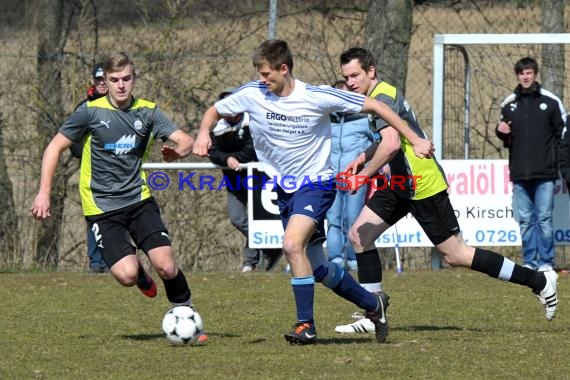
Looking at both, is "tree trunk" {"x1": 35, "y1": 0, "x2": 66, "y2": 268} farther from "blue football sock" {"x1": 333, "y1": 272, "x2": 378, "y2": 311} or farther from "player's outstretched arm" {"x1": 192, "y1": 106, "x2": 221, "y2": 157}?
"blue football sock" {"x1": 333, "y1": 272, "x2": 378, "y2": 311}

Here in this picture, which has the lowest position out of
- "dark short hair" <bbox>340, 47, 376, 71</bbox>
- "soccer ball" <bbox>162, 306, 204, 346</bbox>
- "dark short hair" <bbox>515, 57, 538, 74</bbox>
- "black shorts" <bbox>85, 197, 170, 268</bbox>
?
"soccer ball" <bbox>162, 306, 204, 346</bbox>

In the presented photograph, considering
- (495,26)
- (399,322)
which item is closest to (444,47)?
(495,26)

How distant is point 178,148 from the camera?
7383 mm

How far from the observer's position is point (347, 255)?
1222 centimetres

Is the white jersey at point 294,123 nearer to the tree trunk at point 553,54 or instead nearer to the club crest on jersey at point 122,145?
the club crest on jersey at point 122,145

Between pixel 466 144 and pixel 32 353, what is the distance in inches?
282

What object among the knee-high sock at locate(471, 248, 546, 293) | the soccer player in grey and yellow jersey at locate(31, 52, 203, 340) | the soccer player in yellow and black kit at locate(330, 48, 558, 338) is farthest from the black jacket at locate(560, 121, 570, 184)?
the soccer player in grey and yellow jersey at locate(31, 52, 203, 340)

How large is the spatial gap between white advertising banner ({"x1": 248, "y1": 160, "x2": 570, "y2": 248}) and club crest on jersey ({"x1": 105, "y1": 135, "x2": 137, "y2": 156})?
4.92 m

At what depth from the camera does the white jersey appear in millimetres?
7211

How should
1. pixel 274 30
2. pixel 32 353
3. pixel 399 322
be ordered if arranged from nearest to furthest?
pixel 32 353 → pixel 399 322 → pixel 274 30

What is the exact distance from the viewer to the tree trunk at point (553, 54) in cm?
1320

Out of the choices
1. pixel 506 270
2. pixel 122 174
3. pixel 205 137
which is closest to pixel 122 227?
pixel 122 174

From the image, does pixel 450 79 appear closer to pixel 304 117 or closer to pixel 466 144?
pixel 466 144

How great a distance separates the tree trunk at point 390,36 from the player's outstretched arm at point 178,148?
6.50 metres
